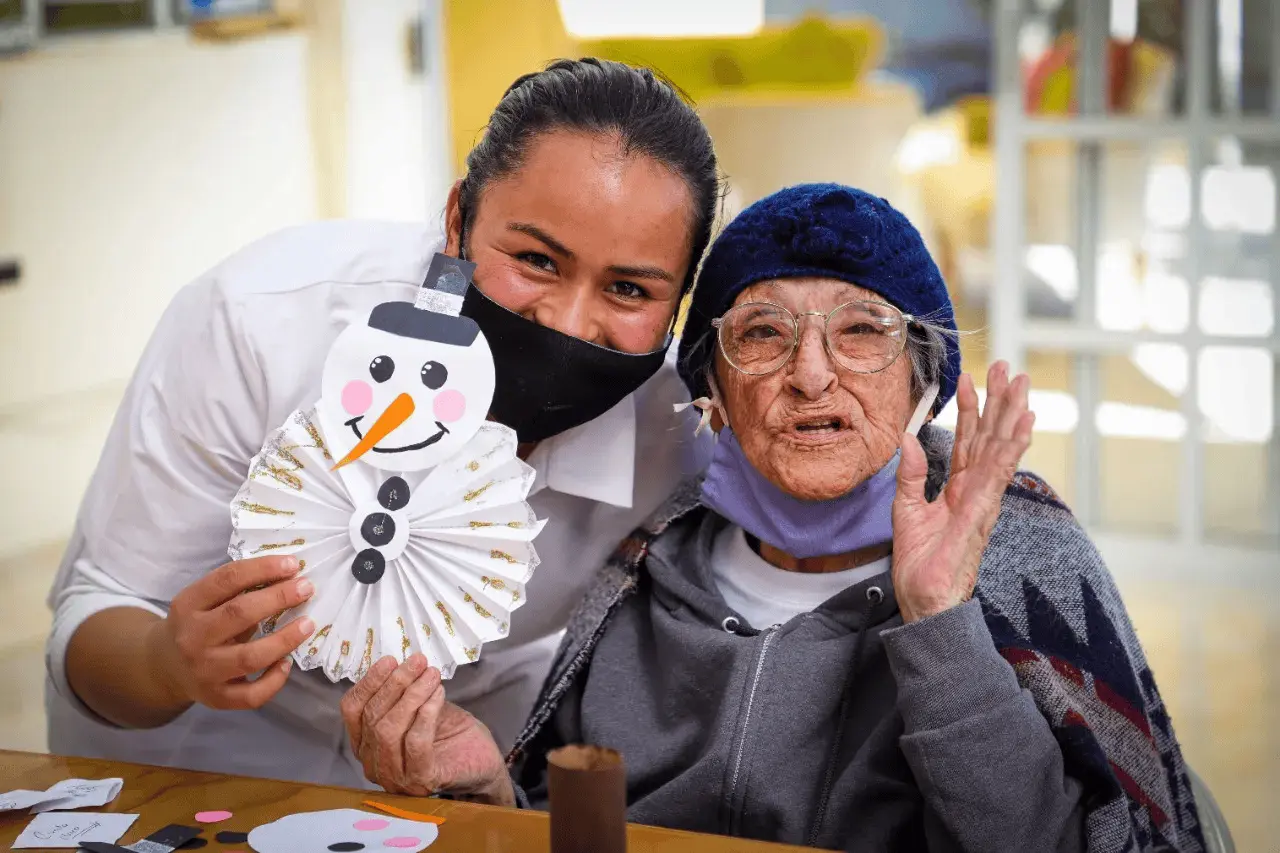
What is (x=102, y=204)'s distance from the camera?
561 centimetres

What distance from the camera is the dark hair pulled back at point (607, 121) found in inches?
66.8

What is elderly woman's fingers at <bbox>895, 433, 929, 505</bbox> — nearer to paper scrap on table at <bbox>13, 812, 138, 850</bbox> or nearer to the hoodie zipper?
the hoodie zipper

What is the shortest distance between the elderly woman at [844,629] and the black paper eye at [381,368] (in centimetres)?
32

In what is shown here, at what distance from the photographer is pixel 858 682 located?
1631mm

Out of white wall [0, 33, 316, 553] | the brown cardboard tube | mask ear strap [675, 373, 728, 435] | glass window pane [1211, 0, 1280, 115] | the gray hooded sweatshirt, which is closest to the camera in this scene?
the brown cardboard tube

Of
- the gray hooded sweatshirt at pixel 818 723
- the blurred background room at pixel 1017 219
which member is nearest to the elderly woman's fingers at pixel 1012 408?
the gray hooded sweatshirt at pixel 818 723

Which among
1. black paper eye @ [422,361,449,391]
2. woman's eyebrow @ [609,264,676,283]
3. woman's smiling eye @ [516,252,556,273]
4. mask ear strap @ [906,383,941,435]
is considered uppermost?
woman's smiling eye @ [516,252,556,273]

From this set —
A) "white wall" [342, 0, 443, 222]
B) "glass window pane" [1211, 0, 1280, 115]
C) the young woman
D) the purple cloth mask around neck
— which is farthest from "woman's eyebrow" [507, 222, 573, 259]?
"white wall" [342, 0, 443, 222]

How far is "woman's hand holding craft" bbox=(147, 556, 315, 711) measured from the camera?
1.42m

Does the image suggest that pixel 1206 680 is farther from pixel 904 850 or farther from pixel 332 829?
pixel 332 829

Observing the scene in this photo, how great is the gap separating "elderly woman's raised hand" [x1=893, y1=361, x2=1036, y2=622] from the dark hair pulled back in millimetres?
488

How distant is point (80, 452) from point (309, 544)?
470cm

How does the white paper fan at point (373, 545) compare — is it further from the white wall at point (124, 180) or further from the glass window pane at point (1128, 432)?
the white wall at point (124, 180)

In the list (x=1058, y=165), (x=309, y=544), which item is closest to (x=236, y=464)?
(x=309, y=544)
